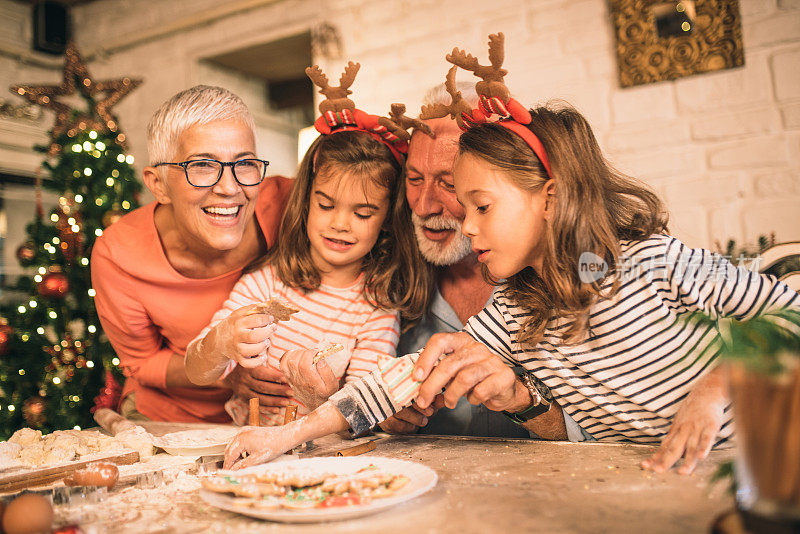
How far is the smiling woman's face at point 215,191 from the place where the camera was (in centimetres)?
216

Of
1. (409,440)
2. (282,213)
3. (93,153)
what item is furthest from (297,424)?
(93,153)

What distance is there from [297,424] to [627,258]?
2.95ft

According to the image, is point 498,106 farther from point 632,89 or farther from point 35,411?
point 35,411

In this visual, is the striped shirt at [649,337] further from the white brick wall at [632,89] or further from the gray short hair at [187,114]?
the white brick wall at [632,89]

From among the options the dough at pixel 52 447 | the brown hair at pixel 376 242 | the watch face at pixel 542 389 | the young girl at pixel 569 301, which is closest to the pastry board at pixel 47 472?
the dough at pixel 52 447

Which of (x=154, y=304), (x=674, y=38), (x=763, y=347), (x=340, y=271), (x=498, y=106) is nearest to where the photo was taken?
(x=763, y=347)

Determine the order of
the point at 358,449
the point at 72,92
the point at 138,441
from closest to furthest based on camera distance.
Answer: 1. the point at 358,449
2. the point at 138,441
3. the point at 72,92

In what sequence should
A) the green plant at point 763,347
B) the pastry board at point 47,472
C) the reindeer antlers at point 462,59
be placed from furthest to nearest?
1. the reindeer antlers at point 462,59
2. the pastry board at point 47,472
3. the green plant at point 763,347

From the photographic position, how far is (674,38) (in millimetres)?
3188

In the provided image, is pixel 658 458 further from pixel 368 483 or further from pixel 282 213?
pixel 282 213

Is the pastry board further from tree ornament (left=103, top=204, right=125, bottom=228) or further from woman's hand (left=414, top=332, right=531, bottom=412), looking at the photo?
tree ornament (left=103, top=204, right=125, bottom=228)

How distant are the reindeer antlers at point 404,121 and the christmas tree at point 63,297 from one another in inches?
86.6

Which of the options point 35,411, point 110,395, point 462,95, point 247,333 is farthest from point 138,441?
point 35,411

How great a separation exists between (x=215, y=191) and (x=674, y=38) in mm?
2460
